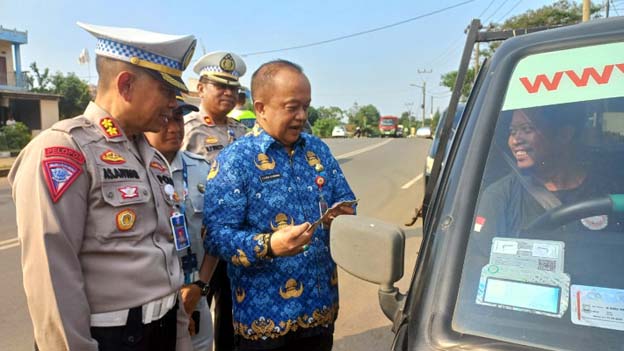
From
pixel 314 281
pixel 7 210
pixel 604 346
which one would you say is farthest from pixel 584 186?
pixel 7 210

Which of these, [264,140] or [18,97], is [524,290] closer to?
[264,140]

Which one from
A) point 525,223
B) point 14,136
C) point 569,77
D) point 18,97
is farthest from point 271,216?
point 18,97

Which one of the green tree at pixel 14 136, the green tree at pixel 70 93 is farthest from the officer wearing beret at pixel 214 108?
the green tree at pixel 70 93

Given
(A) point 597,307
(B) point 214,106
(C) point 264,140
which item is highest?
(B) point 214,106

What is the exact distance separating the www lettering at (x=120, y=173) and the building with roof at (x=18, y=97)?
96.3 feet

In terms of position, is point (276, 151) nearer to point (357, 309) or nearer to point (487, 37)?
point (487, 37)

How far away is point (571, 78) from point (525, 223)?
0.42 m

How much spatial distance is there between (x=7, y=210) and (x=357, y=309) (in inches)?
268

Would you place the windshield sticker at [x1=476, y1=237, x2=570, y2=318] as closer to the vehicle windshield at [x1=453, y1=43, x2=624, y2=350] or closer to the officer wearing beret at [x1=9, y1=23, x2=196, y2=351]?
the vehicle windshield at [x1=453, y1=43, x2=624, y2=350]

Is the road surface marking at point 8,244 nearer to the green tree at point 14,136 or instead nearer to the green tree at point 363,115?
the green tree at point 14,136

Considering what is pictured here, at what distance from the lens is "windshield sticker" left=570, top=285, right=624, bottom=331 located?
3.22 feet

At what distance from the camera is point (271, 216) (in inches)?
75.5

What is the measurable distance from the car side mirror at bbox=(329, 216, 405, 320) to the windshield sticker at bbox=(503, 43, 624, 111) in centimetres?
51

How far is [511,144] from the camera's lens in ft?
4.25
